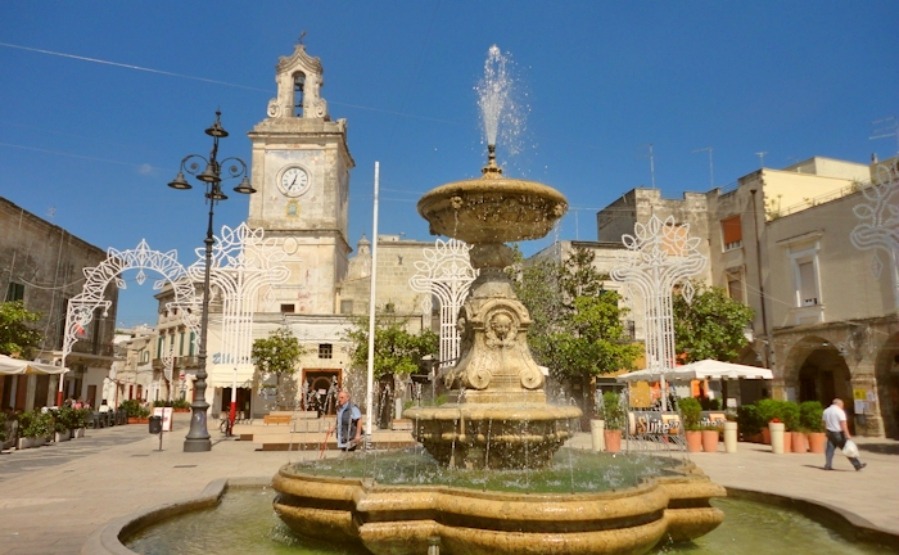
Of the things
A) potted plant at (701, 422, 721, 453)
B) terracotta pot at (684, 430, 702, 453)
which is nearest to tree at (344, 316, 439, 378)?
terracotta pot at (684, 430, 702, 453)

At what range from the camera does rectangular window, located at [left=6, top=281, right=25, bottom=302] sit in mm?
28344

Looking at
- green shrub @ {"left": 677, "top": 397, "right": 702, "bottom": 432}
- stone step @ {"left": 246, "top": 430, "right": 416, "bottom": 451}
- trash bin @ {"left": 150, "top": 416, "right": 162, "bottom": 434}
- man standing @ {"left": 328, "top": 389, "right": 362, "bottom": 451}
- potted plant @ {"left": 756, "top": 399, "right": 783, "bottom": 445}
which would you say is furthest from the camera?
trash bin @ {"left": 150, "top": 416, "right": 162, "bottom": 434}

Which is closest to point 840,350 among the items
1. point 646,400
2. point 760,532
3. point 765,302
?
point 765,302

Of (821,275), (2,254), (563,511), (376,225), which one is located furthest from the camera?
(2,254)

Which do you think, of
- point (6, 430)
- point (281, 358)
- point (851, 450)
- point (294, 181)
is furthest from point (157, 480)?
point (294, 181)

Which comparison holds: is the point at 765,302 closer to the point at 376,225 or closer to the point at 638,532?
the point at 376,225

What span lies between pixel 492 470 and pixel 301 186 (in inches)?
1359

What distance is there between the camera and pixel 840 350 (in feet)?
80.9

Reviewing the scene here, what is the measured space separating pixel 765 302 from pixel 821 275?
3440 mm

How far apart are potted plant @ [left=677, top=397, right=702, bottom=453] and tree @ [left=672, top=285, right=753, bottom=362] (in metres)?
9.32

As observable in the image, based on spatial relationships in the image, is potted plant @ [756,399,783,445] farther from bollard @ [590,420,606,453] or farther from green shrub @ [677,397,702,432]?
bollard @ [590,420,606,453]

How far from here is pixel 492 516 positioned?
4898 millimetres

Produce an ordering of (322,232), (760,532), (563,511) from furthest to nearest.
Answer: (322,232)
(760,532)
(563,511)

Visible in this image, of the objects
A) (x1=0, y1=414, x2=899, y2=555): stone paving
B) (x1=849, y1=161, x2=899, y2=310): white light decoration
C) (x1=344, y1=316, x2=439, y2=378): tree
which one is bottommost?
(x1=0, y1=414, x2=899, y2=555): stone paving
